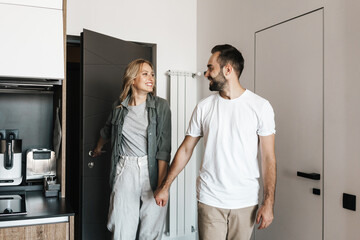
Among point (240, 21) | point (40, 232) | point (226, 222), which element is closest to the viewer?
point (40, 232)

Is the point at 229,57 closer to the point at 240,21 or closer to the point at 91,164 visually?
the point at 240,21

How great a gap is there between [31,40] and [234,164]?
4.47 ft

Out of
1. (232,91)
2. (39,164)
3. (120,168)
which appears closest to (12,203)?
(39,164)

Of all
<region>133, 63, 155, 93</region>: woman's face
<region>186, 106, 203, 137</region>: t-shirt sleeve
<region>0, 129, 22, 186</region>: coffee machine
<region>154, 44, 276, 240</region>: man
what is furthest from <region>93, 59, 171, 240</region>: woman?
<region>0, 129, 22, 186</region>: coffee machine

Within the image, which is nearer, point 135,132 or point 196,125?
point 196,125

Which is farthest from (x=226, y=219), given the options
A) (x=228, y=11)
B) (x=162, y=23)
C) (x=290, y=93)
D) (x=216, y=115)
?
(x=162, y=23)

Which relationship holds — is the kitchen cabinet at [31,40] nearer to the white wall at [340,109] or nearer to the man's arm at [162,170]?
the man's arm at [162,170]

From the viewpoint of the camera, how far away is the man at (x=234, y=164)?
1.87 m

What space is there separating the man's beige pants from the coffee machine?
4.20 ft

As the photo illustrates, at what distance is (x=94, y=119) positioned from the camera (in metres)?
3.08

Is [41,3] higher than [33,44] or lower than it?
higher

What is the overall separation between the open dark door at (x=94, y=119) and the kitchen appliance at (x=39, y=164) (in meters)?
0.46

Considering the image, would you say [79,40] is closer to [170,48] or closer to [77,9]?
[77,9]

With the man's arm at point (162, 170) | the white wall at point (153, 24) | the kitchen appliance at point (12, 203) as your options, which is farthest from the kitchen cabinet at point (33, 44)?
the white wall at point (153, 24)
